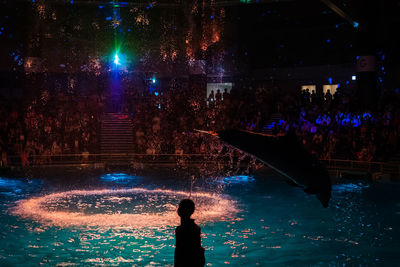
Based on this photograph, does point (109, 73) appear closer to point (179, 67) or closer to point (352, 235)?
point (179, 67)

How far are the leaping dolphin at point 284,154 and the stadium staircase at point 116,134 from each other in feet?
64.8

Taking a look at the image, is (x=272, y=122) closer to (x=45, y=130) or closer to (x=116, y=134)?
(x=116, y=134)

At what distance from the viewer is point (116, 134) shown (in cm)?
2684

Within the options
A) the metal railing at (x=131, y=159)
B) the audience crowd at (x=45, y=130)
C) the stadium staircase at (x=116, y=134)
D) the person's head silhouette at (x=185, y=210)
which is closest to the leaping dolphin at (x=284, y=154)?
the person's head silhouette at (x=185, y=210)

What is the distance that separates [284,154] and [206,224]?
6.96 m

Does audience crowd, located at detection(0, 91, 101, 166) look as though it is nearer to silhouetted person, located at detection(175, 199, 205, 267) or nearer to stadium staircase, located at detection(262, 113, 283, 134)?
stadium staircase, located at detection(262, 113, 283, 134)

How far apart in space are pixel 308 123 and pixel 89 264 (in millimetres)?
16954

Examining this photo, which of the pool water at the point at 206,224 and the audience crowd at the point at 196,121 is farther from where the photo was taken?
the audience crowd at the point at 196,121

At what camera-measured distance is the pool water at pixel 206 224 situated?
9.36 metres

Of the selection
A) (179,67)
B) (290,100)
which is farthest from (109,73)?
(290,100)

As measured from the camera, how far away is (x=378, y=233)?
11180mm

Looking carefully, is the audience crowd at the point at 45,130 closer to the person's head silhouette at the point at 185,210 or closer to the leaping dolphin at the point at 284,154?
the leaping dolphin at the point at 284,154

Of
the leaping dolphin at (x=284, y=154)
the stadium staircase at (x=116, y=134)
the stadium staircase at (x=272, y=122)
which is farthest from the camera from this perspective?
the stadium staircase at (x=272, y=122)

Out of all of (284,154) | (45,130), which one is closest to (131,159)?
→ (45,130)
